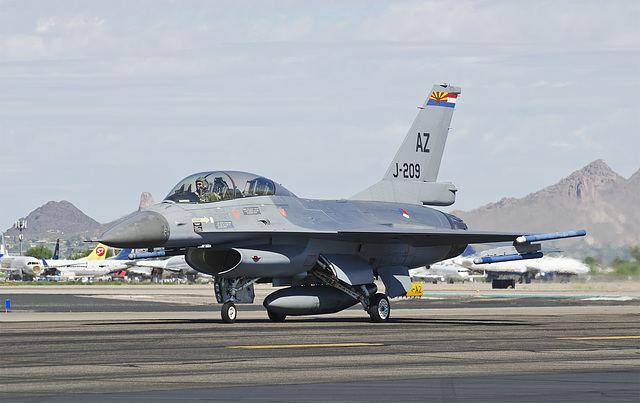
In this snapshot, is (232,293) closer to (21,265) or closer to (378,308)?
(378,308)

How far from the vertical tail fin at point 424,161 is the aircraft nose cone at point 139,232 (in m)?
8.89

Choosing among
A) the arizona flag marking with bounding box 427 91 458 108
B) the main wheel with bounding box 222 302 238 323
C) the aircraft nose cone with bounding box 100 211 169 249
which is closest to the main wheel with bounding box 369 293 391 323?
the main wheel with bounding box 222 302 238 323

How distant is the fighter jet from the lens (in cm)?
2022

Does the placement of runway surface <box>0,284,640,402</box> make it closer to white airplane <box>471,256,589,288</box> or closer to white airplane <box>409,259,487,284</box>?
white airplane <box>471,256,589,288</box>

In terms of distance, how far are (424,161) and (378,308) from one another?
6.64 meters

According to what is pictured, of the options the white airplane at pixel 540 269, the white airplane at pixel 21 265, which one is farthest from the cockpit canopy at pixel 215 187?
the white airplane at pixel 21 265

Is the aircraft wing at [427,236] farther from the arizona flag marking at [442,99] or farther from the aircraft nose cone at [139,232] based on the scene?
the arizona flag marking at [442,99]

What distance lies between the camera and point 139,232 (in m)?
19.1

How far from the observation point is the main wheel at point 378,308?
2292 cm

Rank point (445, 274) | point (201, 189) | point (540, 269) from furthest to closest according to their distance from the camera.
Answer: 1. point (445, 274)
2. point (540, 269)
3. point (201, 189)

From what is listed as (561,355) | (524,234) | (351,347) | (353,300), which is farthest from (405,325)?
(561,355)

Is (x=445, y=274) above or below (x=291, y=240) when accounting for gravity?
above

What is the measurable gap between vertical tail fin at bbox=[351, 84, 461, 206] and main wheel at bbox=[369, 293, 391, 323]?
456cm

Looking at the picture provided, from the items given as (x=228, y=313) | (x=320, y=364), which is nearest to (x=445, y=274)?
(x=228, y=313)
